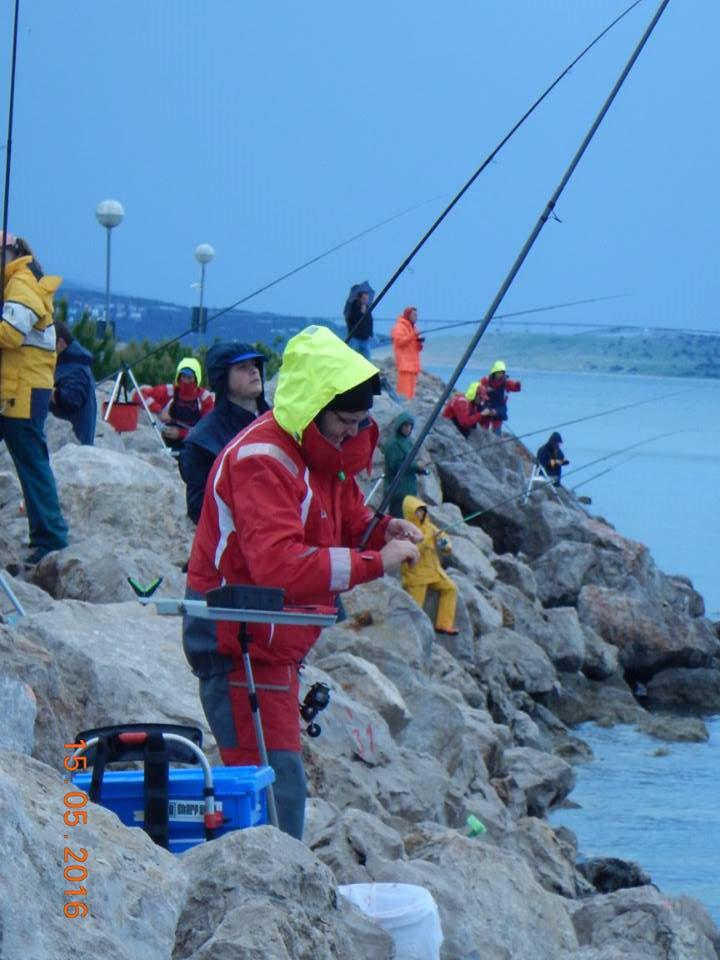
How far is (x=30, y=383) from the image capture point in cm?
764

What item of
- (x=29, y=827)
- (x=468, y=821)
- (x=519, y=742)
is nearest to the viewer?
(x=29, y=827)

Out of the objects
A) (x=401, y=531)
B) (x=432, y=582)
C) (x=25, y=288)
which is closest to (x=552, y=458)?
(x=432, y=582)

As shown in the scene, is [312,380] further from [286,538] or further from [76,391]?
[76,391]

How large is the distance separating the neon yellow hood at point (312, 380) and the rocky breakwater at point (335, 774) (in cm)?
80

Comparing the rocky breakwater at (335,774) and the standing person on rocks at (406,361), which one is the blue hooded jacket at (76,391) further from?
the standing person on rocks at (406,361)

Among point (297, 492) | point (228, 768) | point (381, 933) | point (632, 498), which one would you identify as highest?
point (297, 492)

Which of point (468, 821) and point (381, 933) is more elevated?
point (381, 933)

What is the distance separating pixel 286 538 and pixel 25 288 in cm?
423

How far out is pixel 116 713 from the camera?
4664 mm

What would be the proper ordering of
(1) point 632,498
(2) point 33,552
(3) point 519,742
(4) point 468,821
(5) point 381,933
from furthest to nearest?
(1) point 632,498 < (3) point 519,742 < (2) point 33,552 < (4) point 468,821 < (5) point 381,933

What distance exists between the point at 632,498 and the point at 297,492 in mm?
35058

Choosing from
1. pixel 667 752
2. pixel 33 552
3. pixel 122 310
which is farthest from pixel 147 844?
pixel 122 310

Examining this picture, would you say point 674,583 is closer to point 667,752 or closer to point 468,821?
point 667,752

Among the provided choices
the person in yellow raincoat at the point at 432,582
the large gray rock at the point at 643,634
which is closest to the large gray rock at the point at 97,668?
the person in yellow raincoat at the point at 432,582
